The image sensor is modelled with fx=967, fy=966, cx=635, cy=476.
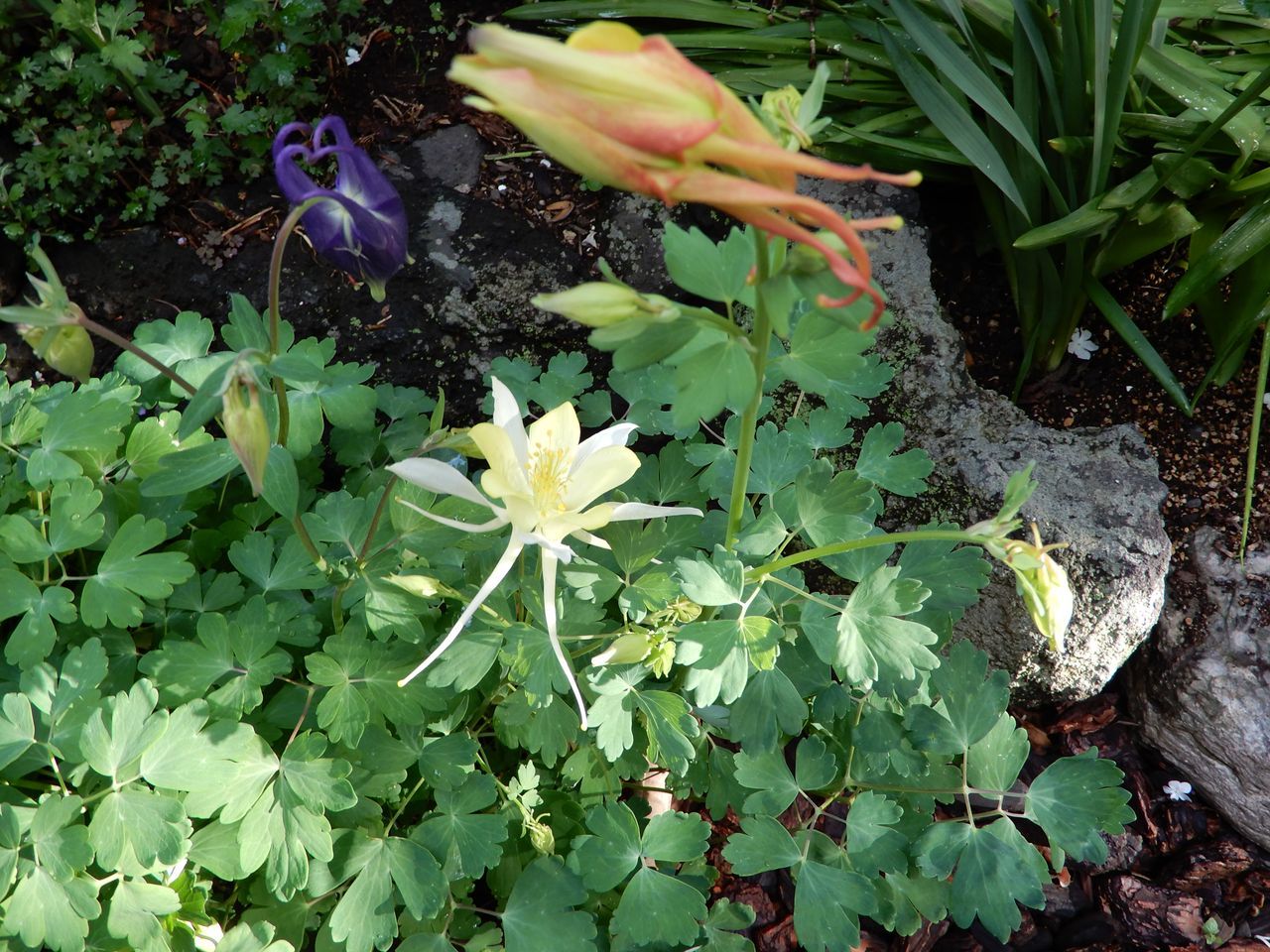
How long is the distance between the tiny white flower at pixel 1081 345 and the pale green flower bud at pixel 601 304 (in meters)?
1.83

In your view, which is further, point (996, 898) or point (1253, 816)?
point (1253, 816)

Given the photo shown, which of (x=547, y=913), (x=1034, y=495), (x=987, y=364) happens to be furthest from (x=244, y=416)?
(x=987, y=364)

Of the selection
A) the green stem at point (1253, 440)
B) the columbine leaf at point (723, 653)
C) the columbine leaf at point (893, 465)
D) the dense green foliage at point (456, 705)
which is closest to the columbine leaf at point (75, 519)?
the dense green foliage at point (456, 705)

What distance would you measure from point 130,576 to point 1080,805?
150 centimetres

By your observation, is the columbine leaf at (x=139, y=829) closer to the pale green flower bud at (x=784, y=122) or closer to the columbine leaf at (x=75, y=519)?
the columbine leaf at (x=75, y=519)

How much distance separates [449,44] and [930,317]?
1.51m

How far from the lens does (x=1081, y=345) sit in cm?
240

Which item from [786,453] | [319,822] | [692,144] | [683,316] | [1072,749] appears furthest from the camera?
[1072,749]

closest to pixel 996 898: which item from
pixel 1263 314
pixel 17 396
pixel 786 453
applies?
pixel 786 453

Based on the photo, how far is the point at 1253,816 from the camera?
207 centimetres

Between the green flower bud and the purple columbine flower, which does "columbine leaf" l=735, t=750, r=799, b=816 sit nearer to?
the purple columbine flower

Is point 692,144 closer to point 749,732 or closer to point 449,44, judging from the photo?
point 749,732

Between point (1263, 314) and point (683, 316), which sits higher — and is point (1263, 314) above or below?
below

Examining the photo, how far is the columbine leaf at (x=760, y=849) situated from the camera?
1.50 metres
